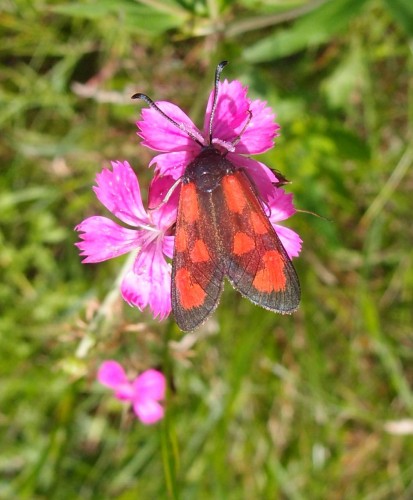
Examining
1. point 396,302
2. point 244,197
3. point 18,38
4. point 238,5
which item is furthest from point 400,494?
point 18,38

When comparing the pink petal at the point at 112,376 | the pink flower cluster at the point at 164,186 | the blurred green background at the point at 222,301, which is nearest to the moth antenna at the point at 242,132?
the pink flower cluster at the point at 164,186

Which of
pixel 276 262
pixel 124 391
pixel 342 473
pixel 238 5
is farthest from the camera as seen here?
pixel 342 473

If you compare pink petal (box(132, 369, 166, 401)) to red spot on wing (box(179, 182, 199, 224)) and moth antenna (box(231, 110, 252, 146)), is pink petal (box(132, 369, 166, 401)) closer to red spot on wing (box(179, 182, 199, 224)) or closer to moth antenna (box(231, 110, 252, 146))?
red spot on wing (box(179, 182, 199, 224))

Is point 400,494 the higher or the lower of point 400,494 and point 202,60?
the lower

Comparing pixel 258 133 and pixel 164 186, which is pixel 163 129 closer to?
pixel 164 186

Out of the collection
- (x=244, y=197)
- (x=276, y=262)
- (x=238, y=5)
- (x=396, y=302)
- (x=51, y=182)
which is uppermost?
(x=238, y=5)

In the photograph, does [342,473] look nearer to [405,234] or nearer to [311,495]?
[311,495]

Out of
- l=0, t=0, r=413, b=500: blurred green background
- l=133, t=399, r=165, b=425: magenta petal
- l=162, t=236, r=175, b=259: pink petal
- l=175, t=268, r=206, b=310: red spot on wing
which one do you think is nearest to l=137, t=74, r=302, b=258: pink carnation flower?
l=162, t=236, r=175, b=259: pink petal
